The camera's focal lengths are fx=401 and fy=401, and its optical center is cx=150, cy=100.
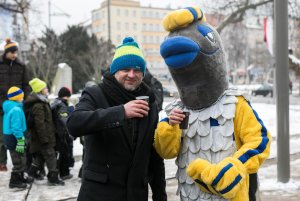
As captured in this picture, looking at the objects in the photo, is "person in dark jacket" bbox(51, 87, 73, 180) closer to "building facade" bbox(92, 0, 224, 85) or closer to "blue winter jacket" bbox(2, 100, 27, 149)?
"blue winter jacket" bbox(2, 100, 27, 149)

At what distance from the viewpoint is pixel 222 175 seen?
2.36 m

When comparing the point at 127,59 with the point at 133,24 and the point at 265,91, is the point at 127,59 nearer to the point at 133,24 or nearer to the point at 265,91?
the point at 265,91

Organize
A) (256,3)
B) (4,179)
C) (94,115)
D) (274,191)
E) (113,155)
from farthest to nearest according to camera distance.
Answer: (256,3) → (4,179) → (274,191) → (113,155) → (94,115)

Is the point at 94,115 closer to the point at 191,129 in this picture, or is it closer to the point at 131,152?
the point at 131,152

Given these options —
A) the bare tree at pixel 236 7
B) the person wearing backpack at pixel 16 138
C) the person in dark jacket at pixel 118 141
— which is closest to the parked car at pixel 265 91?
the bare tree at pixel 236 7

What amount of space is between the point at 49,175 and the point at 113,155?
391 cm

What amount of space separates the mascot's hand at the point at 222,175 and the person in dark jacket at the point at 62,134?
13.9ft

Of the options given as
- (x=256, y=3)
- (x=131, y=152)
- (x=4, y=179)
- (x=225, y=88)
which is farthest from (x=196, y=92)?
(x=256, y=3)

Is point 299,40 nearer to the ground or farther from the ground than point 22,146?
farther from the ground

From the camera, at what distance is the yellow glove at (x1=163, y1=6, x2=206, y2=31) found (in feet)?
8.82

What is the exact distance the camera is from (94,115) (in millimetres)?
2391

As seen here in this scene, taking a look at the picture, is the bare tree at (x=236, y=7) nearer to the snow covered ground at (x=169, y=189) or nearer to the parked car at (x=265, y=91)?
the snow covered ground at (x=169, y=189)

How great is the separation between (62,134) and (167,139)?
411cm

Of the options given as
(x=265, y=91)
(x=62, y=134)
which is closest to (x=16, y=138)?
(x=62, y=134)
